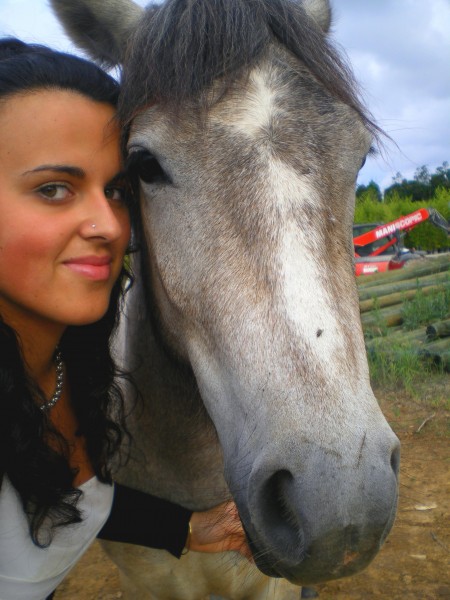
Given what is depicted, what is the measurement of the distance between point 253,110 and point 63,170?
0.64 m

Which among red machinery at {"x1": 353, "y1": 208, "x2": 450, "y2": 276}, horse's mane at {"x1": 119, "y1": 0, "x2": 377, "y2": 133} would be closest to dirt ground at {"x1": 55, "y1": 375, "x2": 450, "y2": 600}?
horse's mane at {"x1": 119, "y1": 0, "x2": 377, "y2": 133}

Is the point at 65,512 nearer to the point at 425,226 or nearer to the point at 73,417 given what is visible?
the point at 73,417

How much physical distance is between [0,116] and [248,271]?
0.92m

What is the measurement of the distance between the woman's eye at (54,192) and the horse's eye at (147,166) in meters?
0.29

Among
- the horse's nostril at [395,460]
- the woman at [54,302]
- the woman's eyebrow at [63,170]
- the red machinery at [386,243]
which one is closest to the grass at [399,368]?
the woman at [54,302]

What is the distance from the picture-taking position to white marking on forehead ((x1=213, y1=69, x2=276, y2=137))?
1748 mm

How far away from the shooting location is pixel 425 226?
95.4 feet

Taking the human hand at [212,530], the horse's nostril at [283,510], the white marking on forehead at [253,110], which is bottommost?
the human hand at [212,530]

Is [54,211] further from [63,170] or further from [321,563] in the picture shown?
[321,563]

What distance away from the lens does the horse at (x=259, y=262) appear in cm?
135

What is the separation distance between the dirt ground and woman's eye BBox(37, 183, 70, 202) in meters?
3.30

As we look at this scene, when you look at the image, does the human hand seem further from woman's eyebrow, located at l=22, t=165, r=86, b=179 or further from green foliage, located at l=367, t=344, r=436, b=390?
green foliage, located at l=367, t=344, r=436, b=390

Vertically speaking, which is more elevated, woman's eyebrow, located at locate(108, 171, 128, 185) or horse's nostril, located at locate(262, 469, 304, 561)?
woman's eyebrow, located at locate(108, 171, 128, 185)

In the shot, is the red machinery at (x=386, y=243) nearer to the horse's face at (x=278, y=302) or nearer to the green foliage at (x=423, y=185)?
the horse's face at (x=278, y=302)
